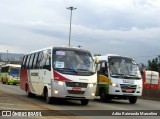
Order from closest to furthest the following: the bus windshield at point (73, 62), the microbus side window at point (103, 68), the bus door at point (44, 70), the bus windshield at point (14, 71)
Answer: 1. the bus windshield at point (73, 62)
2. the bus door at point (44, 70)
3. the microbus side window at point (103, 68)
4. the bus windshield at point (14, 71)

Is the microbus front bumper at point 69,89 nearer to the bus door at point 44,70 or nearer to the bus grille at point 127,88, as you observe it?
the bus door at point 44,70

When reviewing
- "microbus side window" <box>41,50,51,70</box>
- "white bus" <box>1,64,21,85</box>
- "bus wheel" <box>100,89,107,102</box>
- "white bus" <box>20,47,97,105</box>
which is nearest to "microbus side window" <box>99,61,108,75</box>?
"bus wheel" <box>100,89,107,102</box>

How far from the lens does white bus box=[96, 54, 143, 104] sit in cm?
2231

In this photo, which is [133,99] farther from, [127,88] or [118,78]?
[118,78]

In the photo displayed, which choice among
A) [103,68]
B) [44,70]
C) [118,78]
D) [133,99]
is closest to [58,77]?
[44,70]

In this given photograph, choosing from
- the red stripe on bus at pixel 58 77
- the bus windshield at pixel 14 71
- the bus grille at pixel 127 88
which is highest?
the bus windshield at pixel 14 71

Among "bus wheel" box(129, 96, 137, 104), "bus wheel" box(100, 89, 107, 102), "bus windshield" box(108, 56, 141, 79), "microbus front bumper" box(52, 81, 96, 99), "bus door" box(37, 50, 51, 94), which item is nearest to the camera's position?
"microbus front bumper" box(52, 81, 96, 99)

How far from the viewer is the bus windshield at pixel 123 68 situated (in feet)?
74.2

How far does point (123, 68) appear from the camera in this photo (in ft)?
75.1

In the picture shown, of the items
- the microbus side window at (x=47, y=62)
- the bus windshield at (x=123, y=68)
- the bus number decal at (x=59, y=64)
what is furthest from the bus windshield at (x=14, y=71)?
the bus number decal at (x=59, y=64)

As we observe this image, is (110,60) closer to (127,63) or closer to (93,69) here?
(127,63)

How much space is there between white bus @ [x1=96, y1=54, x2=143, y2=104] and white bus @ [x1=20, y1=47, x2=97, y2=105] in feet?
9.05

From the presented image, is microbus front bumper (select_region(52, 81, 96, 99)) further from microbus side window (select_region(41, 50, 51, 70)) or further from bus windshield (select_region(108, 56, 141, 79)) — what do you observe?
bus windshield (select_region(108, 56, 141, 79))

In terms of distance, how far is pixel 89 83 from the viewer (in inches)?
751
